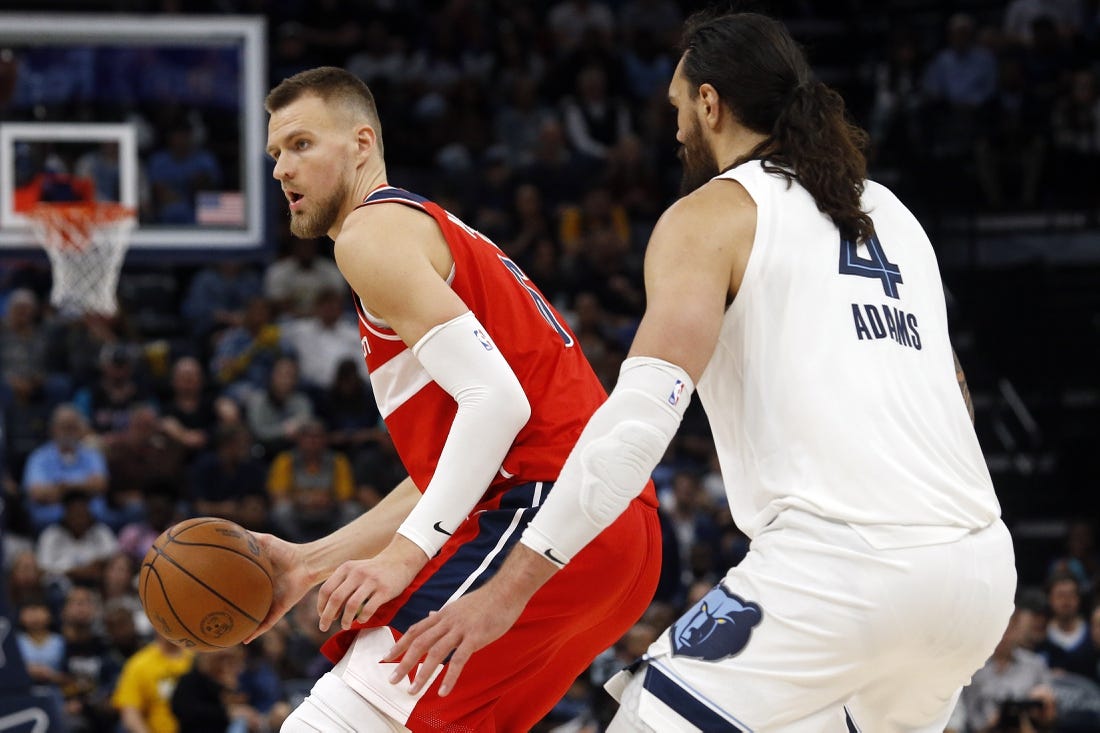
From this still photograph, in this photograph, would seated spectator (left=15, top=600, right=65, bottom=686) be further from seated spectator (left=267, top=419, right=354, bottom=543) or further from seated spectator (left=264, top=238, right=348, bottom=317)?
seated spectator (left=264, top=238, right=348, bottom=317)

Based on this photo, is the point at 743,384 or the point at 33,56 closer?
the point at 743,384

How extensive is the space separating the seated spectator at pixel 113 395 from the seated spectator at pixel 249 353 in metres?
Result: 0.65

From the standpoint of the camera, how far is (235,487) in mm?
11734

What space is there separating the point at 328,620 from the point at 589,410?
90 centimetres

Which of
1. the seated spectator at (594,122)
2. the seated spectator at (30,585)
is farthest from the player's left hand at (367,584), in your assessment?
the seated spectator at (594,122)

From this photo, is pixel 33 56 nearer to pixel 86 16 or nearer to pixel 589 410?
pixel 86 16

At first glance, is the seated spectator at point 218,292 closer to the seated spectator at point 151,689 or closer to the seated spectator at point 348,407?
the seated spectator at point 348,407

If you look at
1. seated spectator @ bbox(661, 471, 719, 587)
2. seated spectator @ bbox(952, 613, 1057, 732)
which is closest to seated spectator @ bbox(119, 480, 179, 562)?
seated spectator @ bbox(661, 471, 719, 587)

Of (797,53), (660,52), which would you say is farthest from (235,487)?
(797,53)

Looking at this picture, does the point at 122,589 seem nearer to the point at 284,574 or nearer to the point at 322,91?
the point at 284,574

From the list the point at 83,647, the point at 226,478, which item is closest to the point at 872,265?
the point at 83,647

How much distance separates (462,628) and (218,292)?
10783 mm

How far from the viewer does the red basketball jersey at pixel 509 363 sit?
3.90m

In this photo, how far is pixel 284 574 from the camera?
4.16 metres
